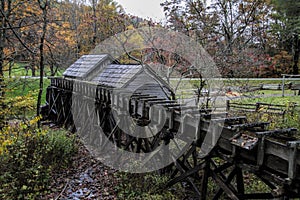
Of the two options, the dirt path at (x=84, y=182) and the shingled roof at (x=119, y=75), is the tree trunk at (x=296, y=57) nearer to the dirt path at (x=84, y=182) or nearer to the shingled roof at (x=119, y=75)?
the shingled roof at (x=119, y=75)

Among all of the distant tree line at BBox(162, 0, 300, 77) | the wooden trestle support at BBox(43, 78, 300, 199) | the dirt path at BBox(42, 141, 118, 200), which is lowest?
the dirt path at BBox(42, 141, 118, 200)

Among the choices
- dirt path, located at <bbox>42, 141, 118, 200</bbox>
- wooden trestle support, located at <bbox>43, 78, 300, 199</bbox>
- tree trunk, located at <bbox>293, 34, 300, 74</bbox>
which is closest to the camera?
wooden trestle support, located at <bbox>43, 78, 300, 199</bbox>

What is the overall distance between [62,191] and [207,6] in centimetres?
876

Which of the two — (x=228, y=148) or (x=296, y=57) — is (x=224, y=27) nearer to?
(x=228, y=148)

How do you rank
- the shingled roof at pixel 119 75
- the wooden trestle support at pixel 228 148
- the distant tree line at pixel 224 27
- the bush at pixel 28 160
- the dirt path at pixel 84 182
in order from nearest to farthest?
1. the wooden trestle support at pixel 228 148
2. the bush at pixel 28 160
3. the dirt path at pixel 84 182
4. the distant tree line at pixel 224 27
5. the shingled roof at pixel 119 75

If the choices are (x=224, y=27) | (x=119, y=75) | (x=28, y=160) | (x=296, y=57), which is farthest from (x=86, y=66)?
(x=296, y=57)

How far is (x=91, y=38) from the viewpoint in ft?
75.6

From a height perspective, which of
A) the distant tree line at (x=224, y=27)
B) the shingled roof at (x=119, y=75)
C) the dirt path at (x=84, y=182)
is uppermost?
the distant tree line at (x=224, y=27)

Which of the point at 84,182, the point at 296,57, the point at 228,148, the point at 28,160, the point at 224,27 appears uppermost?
the point at 296,57

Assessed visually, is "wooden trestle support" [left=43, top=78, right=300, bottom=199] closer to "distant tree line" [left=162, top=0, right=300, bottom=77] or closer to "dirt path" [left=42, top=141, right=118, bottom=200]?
"dirt path" [left=42, top=141, right=118, bottom=200]

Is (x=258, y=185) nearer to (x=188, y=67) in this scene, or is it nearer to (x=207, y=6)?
(x=188, y=67)

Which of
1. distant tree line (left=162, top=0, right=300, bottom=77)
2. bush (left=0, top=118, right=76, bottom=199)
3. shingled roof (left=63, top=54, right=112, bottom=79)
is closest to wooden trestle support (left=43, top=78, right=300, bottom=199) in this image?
bush (left=0, top=118, right=76, bottom=199)

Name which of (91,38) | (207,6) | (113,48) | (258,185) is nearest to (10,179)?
(258,185)

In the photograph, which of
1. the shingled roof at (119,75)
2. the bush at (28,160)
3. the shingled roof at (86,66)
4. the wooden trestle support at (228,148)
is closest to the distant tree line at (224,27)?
the shingled roof at (119,75)
